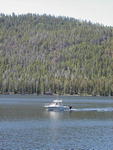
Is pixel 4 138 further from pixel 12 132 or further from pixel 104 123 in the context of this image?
pixel 104 123

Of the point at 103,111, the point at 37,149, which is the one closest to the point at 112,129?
the point at 37,149

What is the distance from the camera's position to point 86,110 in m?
145

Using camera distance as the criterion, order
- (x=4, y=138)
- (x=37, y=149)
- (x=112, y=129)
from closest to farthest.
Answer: (x=37, y=149) < (x=4, y=138) < (x=112, y=129)

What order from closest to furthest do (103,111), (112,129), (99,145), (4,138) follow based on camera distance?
(99,145) → (4,138) → (112,129) → (103,111)

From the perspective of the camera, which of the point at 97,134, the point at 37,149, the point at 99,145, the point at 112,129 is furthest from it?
Answer: the point at 112,129

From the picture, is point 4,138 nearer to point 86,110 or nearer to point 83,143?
point 83,143

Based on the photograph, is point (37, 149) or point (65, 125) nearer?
point (37, 149)

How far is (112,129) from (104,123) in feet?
39.2

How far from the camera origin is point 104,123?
106062mm

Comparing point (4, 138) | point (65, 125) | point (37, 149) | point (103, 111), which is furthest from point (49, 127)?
point (103, 111)

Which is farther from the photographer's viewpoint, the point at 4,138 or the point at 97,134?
the point at 97,134

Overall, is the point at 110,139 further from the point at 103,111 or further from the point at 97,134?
the point at 103,111

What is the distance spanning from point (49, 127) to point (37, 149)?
28.5 metres

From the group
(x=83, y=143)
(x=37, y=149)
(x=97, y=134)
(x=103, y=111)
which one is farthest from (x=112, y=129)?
(x=103, y=111)
